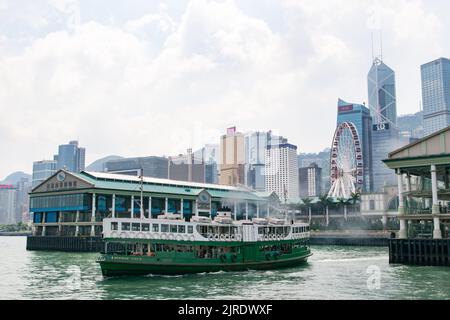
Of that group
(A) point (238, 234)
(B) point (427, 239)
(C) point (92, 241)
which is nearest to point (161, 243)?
(A) point (238, 234)

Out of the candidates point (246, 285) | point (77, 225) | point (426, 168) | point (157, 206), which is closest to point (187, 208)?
point (157, 206)

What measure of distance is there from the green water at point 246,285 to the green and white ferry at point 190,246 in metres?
1.37

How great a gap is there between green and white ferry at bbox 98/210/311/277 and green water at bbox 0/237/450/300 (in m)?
1.37

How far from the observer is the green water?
3659 cm

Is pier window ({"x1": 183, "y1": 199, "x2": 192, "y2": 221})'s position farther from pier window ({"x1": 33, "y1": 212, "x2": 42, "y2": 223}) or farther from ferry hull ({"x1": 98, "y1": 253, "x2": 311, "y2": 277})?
ferry hull ({"x1": 98, "y1": 253, "x2": 311, "y2": 277})

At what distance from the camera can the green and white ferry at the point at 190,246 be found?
47.6m

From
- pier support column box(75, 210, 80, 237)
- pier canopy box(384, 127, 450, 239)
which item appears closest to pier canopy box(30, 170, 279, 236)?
pier support column box(75, 210, 80, 237)

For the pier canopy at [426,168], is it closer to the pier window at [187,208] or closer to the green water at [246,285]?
the green water at [246,285]

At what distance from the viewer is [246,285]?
42906 mm

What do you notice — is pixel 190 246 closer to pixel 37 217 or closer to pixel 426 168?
pixel 426 168

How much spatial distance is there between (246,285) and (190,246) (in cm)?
1060

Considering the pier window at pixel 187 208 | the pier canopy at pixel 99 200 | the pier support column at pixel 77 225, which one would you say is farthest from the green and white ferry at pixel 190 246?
the pier window at pixel 187 208
